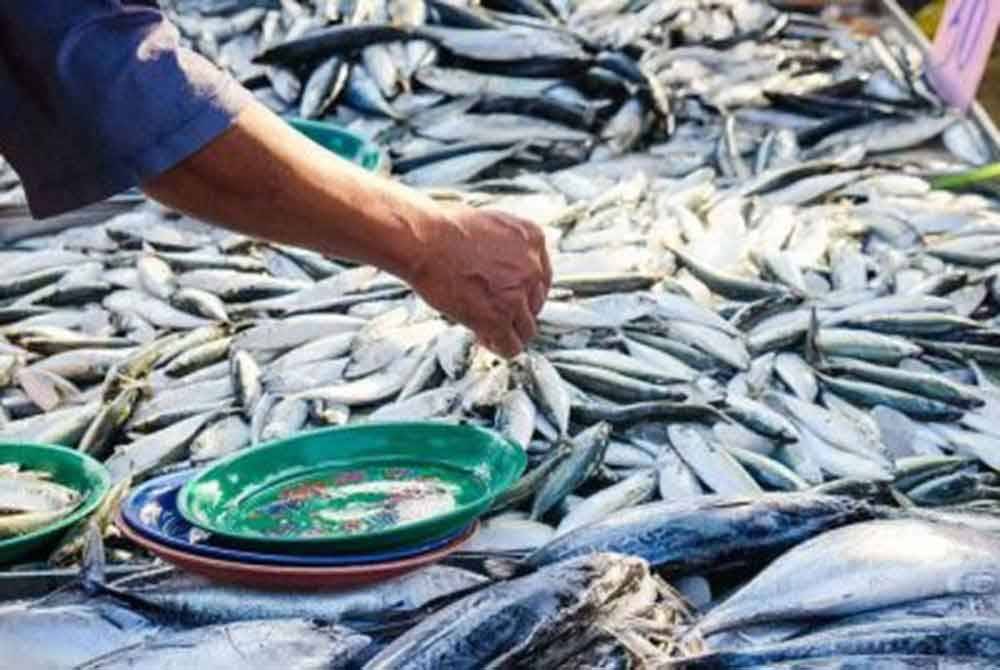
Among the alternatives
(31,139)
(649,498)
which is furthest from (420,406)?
(31,139)

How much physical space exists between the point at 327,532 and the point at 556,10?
4.04 m

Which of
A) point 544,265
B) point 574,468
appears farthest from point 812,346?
point 544,265

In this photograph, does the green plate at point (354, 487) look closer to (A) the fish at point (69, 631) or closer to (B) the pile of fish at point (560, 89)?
(A) the fish at point (69, 631)

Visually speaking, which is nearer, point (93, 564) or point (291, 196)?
point (291, 196)

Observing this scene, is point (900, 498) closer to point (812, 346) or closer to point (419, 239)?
point (812, 346)

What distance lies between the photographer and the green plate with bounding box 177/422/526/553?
266 centimetres

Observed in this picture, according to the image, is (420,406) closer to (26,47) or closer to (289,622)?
(289,622)

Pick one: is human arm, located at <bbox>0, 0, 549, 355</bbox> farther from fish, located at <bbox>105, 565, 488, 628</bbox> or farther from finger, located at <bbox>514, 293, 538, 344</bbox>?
fish, located at <bbox>105, 565, 488, 628</bbox>

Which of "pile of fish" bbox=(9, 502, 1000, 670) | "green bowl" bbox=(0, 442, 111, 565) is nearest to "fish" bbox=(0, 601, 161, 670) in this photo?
"pile of fish" bbox=(9, 502, 1000, 670)

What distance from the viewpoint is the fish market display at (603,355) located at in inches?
99.7

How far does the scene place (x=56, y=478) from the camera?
3166 millimetres

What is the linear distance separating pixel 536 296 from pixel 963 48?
10.1 feet

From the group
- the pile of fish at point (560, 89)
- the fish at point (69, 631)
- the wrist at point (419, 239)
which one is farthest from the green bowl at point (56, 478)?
the pile of fish at point (560, 89)

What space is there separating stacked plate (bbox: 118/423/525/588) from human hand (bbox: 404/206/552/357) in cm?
24
